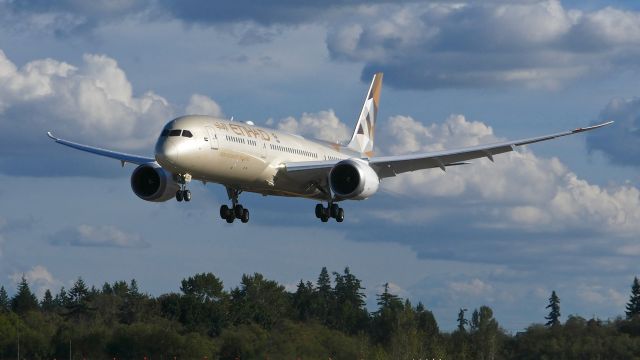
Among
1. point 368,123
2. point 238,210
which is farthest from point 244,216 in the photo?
point 368,123

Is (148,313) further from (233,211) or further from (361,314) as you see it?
(233,211)

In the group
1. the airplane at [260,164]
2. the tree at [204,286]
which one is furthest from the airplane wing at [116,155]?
the tree at [204,286]

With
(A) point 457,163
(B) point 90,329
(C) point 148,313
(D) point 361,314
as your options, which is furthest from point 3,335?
(A) point 457,163

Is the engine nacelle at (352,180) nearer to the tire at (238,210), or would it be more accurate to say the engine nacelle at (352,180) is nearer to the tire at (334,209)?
the tire at (334,209)

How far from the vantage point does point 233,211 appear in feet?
253

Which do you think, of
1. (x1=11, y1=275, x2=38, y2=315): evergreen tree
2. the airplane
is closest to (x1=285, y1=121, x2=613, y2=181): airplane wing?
the airplane

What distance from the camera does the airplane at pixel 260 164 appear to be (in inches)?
2621

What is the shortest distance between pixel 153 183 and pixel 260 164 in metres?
7.25

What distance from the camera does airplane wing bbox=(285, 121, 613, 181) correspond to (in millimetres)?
73500

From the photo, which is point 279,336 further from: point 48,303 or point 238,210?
point 48,303

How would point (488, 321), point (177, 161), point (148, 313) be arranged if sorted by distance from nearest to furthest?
point (177, 161) → point (488, 321) → point (148, 313)

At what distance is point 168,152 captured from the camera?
214 feet

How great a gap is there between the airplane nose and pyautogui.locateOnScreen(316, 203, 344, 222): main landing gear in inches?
592

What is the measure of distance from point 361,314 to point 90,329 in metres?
30.3
